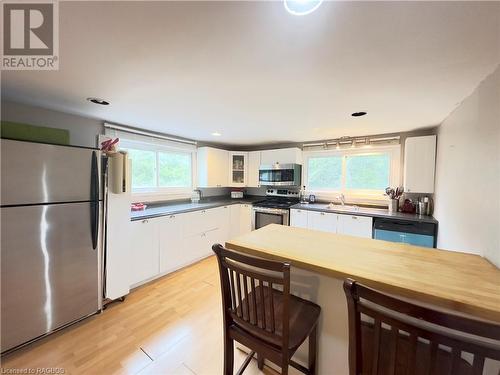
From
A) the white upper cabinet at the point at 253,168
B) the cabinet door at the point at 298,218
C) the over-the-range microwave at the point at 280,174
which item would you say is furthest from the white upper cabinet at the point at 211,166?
the cabinet door at the point at 298,218

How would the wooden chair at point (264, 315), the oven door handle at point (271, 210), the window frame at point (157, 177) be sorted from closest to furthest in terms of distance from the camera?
the wooden chair at point (264, 315) < the window frame at point (157, 177) < the oven door handle at point (271, 210)

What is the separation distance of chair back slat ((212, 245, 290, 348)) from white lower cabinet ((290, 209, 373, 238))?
7.74ft

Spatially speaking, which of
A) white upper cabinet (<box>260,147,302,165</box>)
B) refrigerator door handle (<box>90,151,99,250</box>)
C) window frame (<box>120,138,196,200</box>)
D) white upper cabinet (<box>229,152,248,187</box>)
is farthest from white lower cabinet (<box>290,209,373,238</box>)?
refrigerator door handle (<box>90,151,99,250</box>)

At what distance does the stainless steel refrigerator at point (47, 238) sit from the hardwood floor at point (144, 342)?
0.53 ft

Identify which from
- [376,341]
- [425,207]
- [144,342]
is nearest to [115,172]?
[144,342]

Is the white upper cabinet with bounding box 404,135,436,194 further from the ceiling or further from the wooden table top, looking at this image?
the wooden table top

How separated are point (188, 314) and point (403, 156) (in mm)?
3733

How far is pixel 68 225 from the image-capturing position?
5.94 ft

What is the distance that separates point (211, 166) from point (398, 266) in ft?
11.3

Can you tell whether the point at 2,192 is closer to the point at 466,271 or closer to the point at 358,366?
the point at 358,366

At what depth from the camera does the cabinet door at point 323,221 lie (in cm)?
318

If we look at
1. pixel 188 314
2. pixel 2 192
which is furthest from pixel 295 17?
pixel 188 314

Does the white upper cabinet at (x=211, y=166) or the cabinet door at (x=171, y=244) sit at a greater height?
the white upper cabinet at (x=211, y=166)

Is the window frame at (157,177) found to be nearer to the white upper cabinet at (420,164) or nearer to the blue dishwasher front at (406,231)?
the blue dishwasher front at (406,231)
